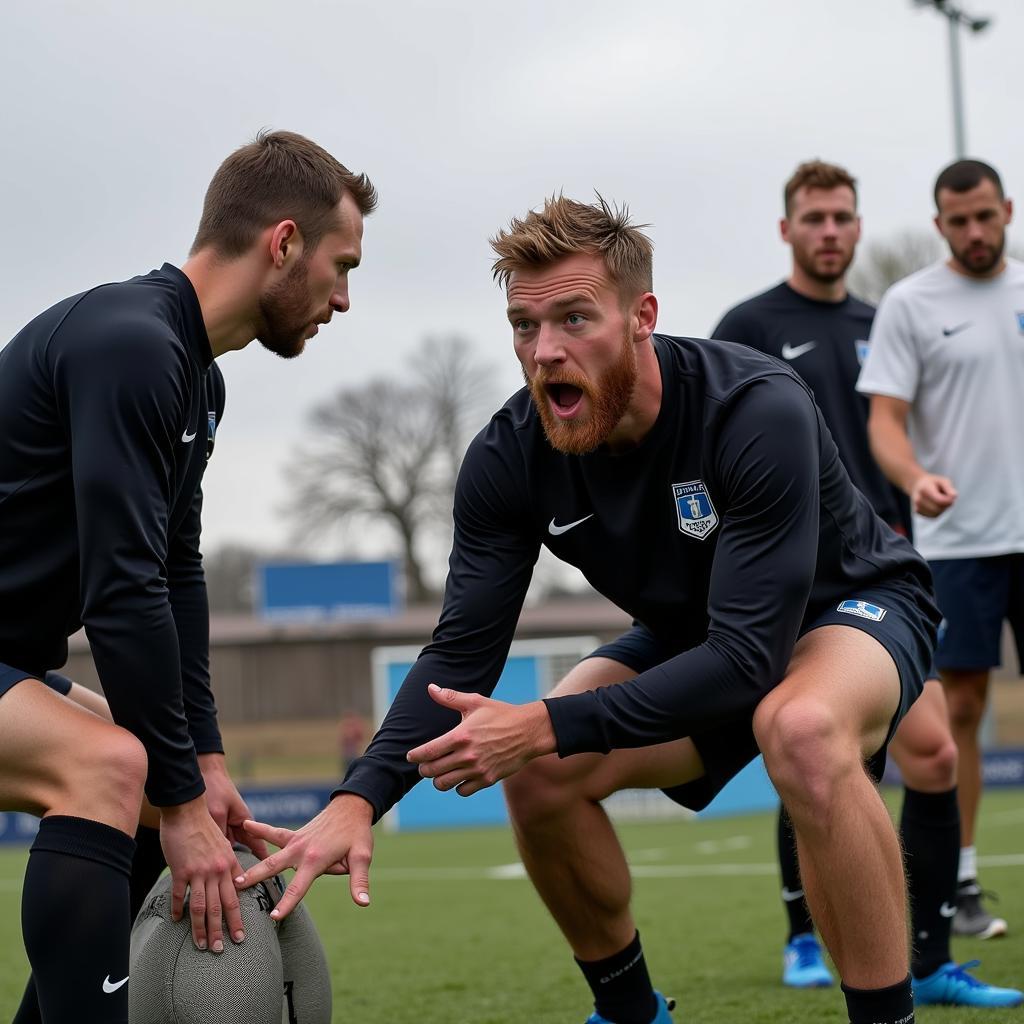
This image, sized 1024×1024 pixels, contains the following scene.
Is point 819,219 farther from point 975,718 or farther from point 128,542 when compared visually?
point 128,542

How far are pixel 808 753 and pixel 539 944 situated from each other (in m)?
3.94

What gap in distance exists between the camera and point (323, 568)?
1699 inches

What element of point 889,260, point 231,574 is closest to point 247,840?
point 889,260

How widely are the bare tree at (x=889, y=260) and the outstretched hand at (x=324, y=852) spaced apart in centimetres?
3438

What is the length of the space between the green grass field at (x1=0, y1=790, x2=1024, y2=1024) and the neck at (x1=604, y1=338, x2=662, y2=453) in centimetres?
182

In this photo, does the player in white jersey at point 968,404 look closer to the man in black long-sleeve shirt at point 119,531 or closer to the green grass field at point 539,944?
the green grass field at point 539,944

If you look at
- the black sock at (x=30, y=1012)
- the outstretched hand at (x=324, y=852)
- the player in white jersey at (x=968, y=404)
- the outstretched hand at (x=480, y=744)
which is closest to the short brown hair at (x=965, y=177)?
the player in white jersey at (x=968, y=404)

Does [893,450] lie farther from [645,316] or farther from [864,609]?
[645,316]

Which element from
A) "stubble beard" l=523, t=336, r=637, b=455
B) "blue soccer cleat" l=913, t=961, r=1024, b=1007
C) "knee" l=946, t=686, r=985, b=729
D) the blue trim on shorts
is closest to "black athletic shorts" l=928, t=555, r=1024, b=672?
"knee" l=946, t=686, r=985, b=729

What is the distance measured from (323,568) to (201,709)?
129ft

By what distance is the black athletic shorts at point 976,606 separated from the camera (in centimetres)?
567

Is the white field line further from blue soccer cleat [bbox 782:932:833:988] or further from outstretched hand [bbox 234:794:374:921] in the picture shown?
outstretched hand [bbox 234:794:374:921]

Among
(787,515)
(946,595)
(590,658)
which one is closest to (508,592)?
(590,658)

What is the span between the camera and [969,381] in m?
5.78
